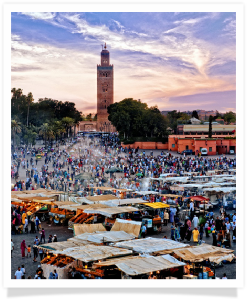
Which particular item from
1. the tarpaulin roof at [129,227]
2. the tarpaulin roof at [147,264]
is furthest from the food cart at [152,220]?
the tarpaulin roof at [147,264]

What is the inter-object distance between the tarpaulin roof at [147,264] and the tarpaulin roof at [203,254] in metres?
0.62

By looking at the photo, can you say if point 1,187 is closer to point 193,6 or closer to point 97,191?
point 193,6

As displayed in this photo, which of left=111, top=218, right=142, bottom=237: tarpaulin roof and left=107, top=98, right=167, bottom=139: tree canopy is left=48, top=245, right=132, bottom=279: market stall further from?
left=107, top=98, right=167, bottom=139: tree canopy

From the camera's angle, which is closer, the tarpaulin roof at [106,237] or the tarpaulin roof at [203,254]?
the tarpaulin roof at [203,254]

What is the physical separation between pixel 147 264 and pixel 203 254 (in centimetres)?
196

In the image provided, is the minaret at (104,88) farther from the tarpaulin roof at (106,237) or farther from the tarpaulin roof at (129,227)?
the tarpaulin roof at (106,237)

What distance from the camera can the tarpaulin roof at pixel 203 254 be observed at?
34.7 feet

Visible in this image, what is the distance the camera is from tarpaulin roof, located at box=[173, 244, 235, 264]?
10.6 metres

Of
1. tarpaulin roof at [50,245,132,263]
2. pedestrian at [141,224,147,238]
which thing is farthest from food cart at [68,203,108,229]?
tarpaulin roof at [50,245,132,263]

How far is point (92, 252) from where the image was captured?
1040 cm

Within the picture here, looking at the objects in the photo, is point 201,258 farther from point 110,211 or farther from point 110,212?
point 110,211

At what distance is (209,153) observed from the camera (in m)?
45.2

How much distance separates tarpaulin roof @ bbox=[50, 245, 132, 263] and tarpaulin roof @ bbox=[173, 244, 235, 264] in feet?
4.16

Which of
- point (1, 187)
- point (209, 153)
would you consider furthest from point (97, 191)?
point (209, 153)
